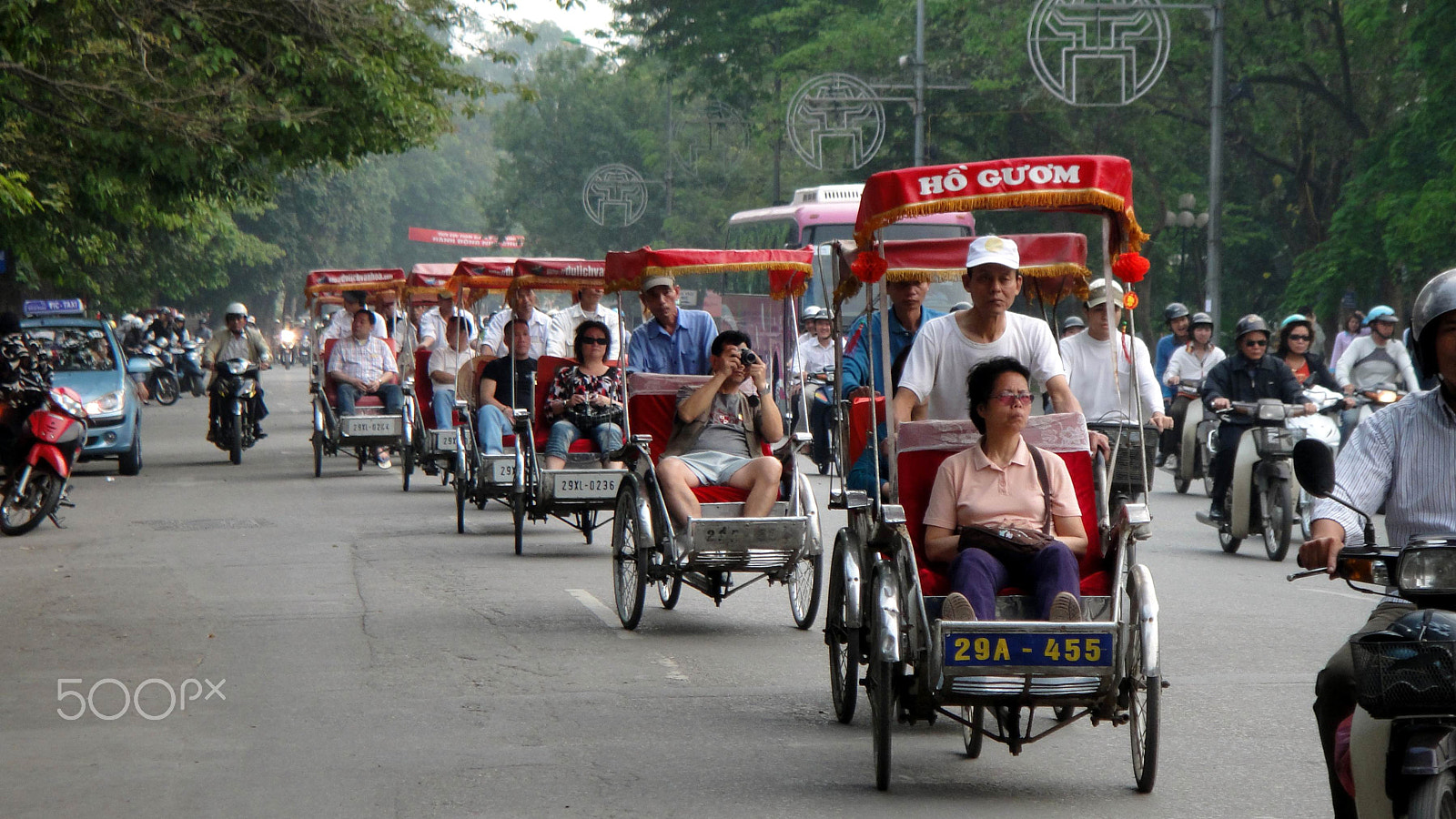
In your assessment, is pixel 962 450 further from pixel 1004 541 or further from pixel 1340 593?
pixel 1340 593

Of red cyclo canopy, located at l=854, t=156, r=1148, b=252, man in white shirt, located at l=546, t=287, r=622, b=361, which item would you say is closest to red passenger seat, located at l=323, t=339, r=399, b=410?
man in white shirt, located at l=546, t=287, r=622, b=361

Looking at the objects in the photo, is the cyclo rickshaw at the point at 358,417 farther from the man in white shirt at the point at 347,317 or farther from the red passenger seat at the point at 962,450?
the red passenger seat at the point at 962,450

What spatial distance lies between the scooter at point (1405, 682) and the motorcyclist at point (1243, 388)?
940 cm

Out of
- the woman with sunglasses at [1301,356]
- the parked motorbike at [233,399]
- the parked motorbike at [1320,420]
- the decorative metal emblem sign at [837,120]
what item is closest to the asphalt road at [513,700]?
the parked motorbike at [1320,420]

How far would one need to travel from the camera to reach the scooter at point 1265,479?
12352 millimetres

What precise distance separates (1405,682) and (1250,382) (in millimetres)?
10136

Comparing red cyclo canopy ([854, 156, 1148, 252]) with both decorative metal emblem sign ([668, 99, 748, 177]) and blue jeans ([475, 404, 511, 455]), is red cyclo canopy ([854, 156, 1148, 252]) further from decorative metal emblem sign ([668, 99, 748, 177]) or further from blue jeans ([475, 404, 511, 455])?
decorative metal emblem sign ([668, 99, 748, 177])

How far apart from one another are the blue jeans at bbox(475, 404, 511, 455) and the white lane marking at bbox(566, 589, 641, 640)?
3.45 metres

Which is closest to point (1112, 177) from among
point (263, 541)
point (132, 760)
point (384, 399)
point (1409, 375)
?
point (132, 760)

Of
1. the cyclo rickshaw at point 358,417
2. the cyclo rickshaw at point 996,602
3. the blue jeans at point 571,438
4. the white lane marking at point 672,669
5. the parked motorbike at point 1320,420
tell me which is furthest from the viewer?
the cyclo rickshaw at point 358,417

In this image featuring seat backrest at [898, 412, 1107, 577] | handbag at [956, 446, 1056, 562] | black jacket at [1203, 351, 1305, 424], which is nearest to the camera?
handbag at [956, 446, 1056, 562]

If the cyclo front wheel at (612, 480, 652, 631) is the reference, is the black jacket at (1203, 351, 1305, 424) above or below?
above

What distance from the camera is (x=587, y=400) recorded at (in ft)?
39.6

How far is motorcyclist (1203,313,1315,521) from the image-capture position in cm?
1297
